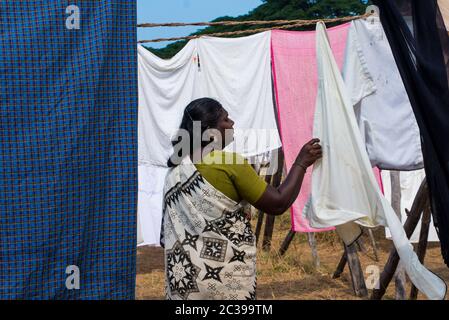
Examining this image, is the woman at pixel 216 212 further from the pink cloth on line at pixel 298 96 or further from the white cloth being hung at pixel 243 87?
the white cloth being hung at pixel 243 87

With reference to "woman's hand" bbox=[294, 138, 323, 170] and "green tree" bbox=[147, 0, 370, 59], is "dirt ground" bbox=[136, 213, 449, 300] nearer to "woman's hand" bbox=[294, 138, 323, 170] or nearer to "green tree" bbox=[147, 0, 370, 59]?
"woman's hand" bbox=[294, 138, 323, 170]

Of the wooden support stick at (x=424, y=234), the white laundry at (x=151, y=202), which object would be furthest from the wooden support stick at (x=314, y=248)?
the wooden support stick at (x=424, y=234)

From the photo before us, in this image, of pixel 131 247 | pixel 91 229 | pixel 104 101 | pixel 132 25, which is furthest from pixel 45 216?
pixel 132 25

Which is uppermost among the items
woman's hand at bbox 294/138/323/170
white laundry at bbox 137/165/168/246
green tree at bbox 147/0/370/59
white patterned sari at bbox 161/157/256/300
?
green tree at bbox 147/0/370/59

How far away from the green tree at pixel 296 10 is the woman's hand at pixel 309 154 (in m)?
Answer: 15.0

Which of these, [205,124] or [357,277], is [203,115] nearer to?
[205,124]

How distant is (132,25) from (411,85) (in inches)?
43.2

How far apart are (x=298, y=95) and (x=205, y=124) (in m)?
2.26

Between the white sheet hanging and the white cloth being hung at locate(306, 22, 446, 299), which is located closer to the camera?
the white cloth being hung at locate(306, 22, 446, 299)

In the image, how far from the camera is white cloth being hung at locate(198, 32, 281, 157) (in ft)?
16.6

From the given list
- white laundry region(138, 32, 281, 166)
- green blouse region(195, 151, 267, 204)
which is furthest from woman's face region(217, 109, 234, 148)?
white laundry region(138, 32, 281, 166)

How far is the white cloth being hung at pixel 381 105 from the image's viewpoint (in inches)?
144

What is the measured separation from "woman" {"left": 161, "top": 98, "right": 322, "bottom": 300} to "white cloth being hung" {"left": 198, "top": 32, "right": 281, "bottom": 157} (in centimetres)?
264
